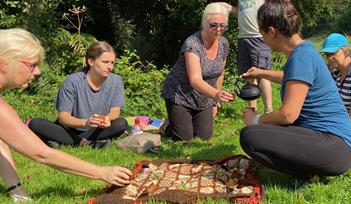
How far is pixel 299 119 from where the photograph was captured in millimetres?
4121

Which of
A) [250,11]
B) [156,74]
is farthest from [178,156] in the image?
[156,74]

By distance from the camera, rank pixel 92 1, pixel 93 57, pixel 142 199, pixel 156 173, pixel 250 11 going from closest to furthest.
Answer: pixel 142 199 < pixel 156 173 < pixel 93 57 < pixel 250 11 < pixel 92 1

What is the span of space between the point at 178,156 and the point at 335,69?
81.6 inches

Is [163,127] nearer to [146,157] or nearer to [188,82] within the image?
[188,82]

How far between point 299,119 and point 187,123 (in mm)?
2411

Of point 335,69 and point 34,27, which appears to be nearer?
point 335,69

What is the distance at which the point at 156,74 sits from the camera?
1046 cm

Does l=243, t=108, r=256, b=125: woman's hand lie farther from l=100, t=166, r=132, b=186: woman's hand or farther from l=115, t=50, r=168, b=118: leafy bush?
l=115, t=50, r=168, b=118: leafy bush

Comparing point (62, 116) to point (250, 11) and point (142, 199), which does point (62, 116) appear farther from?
point (250, 11)

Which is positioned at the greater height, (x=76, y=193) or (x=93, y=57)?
(x=93, y=57)

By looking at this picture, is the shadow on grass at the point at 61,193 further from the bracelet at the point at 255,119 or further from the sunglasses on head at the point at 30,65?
the bracelet at the point at 255,119

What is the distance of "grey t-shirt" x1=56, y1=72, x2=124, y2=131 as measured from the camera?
19.2 feet

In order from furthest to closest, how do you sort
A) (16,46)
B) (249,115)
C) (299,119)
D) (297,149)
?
1. (249,115)
2. (299,119)
3. (297,149)
4. (16,46)

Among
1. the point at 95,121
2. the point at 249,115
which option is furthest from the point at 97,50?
the point at 249,115
